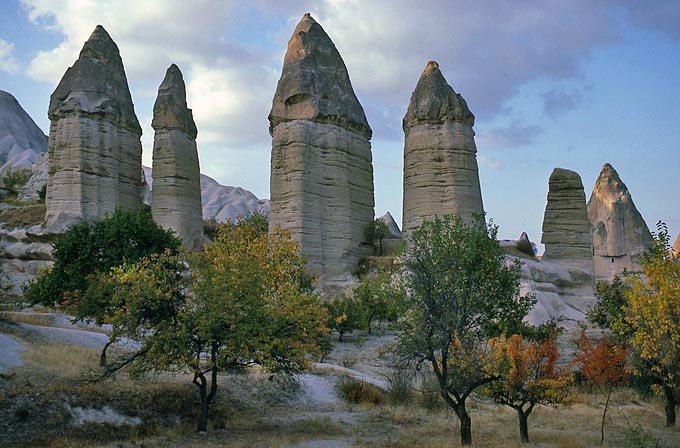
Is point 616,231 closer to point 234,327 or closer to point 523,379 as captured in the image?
point 523,379

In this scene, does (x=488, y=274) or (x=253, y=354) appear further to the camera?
(x=488, y=274)

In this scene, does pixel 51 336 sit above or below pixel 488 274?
below

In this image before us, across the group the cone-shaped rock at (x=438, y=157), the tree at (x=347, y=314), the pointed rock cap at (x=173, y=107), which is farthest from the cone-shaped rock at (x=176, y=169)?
the cone-shaped rock at (x=438, y=157)

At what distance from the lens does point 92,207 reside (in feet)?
127

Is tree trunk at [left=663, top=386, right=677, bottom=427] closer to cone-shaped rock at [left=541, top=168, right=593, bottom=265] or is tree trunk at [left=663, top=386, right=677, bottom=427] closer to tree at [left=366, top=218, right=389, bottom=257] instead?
cone-shaped rock at [left=541, top=168, right=593, bottom=265]

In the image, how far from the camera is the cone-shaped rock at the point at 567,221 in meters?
37.3

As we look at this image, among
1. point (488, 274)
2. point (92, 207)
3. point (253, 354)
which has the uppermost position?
point (92, 207)

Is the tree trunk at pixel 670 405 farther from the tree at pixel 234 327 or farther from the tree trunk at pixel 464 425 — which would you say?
the tree at pixel 234 327

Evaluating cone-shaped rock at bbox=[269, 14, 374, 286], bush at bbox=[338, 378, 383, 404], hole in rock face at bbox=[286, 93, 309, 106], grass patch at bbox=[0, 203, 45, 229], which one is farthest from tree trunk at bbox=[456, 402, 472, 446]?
grass patch at bbox=[0, 203, 45, 229]

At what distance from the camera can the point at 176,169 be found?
4097 centimetres

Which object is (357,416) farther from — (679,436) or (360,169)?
(360,169)

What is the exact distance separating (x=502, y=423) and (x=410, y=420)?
2.73 meters

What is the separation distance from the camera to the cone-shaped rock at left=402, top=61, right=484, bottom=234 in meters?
35.1

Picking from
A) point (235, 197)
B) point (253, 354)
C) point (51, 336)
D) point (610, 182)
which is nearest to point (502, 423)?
point (253, 354)
